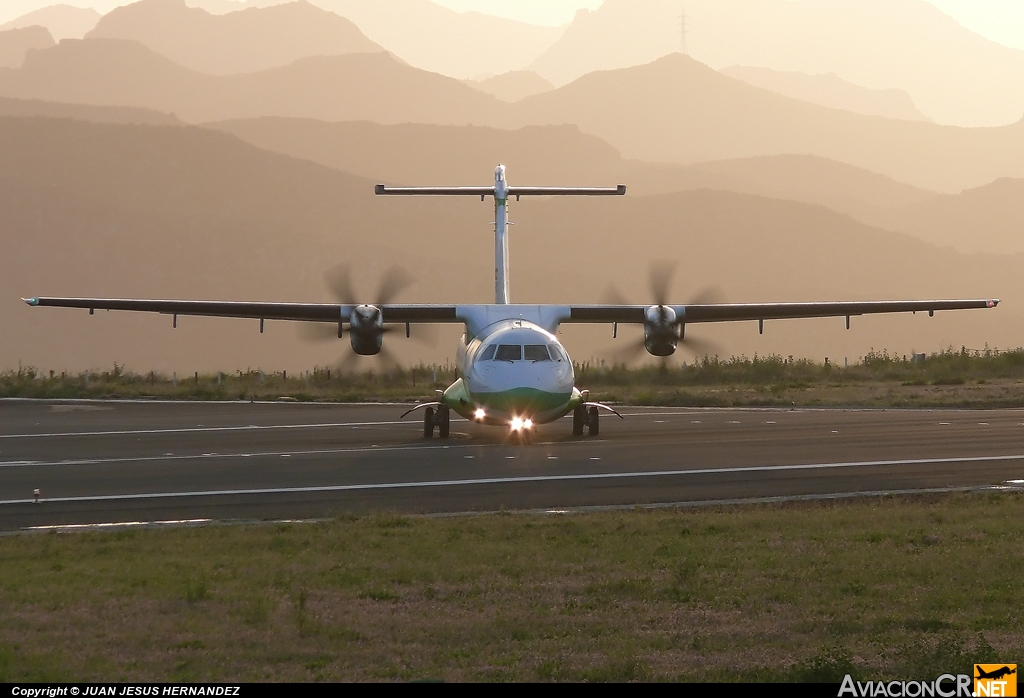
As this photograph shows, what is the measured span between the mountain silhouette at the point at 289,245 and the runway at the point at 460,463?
88.8 meters

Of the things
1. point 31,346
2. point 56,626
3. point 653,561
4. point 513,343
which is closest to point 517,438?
point 513,343

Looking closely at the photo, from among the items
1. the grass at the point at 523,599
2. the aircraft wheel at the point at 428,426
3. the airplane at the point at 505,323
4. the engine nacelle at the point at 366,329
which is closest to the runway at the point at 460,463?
the aircraft wheel at the point at 428,426

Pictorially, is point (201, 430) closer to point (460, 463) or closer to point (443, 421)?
point (443, 421)

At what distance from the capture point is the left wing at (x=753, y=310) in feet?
108

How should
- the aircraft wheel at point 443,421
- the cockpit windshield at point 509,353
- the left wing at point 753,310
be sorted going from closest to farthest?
the cockpit windshield at point 509,353 < the aircraft wheel at point 443,421 < the left wing at point 753,310

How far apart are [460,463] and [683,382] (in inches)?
1285

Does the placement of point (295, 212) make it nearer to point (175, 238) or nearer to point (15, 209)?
point (175, 238)

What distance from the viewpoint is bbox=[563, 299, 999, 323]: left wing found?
32875mm

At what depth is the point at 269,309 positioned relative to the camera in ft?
107

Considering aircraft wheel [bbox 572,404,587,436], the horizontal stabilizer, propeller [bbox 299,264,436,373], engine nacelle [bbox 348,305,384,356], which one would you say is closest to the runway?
aircraft wheel [bbox 572,404,587,436]

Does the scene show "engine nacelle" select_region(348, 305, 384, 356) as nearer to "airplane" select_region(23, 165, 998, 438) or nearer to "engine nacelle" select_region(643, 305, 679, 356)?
"airplane" select_region(23, 165, 998, 438)

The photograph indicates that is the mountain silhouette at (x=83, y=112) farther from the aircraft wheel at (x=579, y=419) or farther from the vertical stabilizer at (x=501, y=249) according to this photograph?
the aircraft wheel at (x=579, y=419)

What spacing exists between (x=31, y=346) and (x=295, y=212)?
37256 mm

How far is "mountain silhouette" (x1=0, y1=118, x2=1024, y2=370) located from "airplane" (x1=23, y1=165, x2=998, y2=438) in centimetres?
8639
